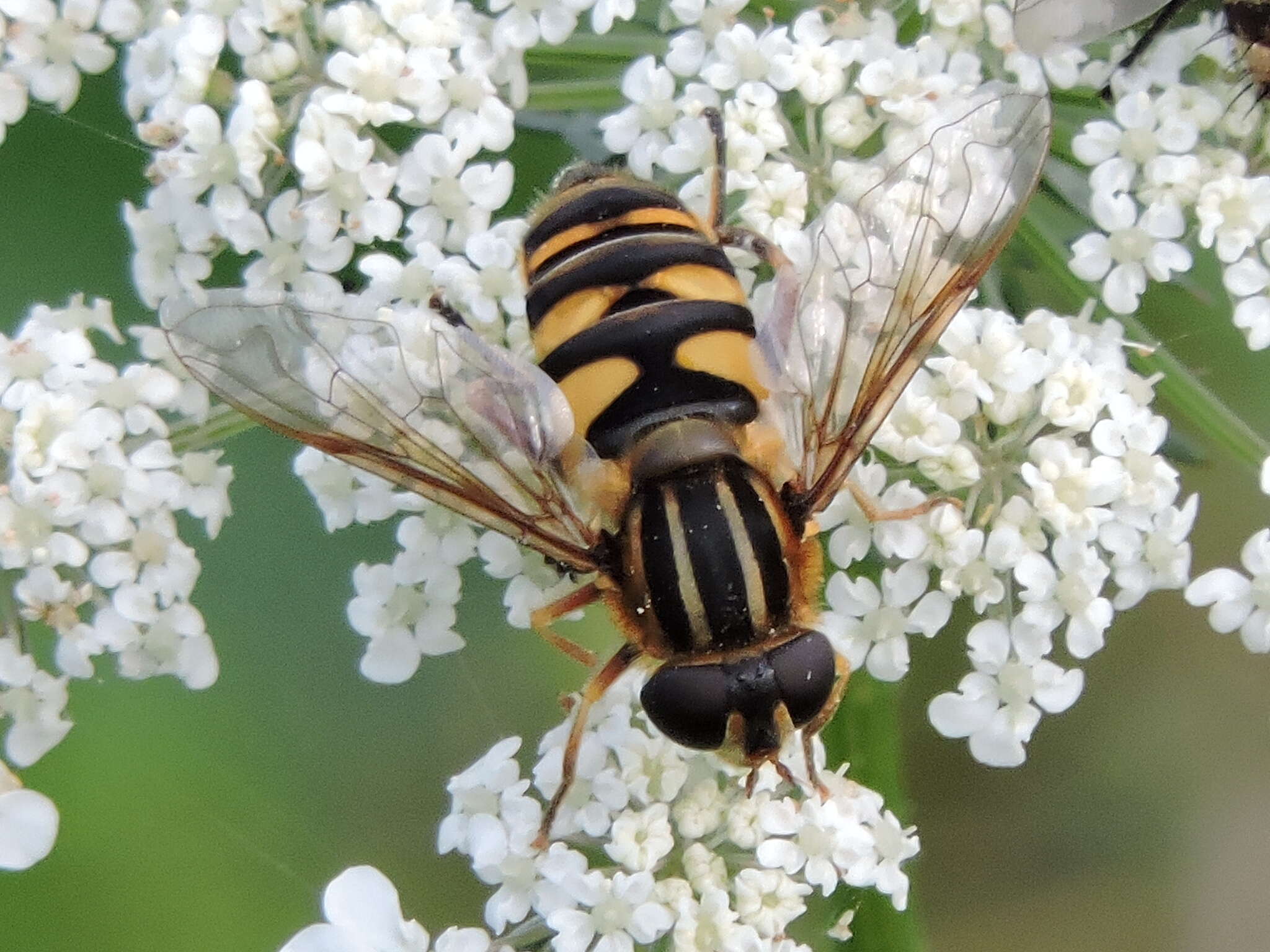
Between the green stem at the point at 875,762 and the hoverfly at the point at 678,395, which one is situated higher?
the hoverfly at the point at 678,395

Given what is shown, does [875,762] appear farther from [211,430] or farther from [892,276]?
[211,430]

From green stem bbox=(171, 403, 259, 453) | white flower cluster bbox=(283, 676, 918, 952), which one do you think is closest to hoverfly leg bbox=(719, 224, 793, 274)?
white flower cluster bbox=(283, 676, 918, 952)

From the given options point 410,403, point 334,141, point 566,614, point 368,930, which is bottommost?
point 368,930

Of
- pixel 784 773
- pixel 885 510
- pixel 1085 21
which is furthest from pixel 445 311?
pixel 1085 21

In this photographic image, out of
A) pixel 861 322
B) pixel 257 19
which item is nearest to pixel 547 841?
pixel 861 322

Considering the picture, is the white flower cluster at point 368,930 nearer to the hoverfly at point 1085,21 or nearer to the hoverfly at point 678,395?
the hoverfly at point 678,395

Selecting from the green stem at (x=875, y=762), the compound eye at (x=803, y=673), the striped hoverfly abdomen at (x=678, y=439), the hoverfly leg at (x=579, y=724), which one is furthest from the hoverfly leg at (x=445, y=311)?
the green stem at (x=875, y=762)

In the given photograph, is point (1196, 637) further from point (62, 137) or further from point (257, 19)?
point (62, 137)
